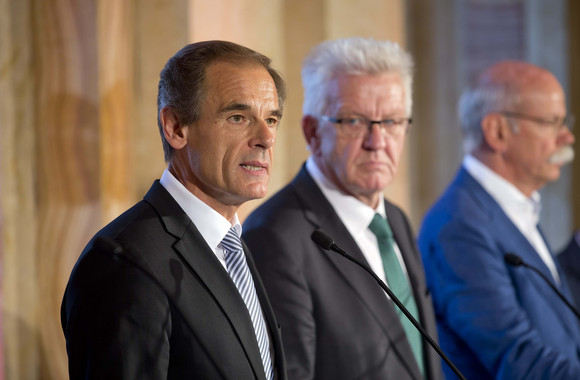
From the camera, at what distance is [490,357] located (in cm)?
278

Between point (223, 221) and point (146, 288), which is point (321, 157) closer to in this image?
point (223, 221)

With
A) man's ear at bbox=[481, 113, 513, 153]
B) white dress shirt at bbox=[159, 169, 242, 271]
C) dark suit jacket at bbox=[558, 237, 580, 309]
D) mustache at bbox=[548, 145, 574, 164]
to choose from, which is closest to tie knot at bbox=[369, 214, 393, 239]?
white dress shirt at bbox=[159, 169, 242, 271]

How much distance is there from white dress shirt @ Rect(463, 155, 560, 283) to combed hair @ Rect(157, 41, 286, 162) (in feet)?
5.76

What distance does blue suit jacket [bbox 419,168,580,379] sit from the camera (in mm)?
2734

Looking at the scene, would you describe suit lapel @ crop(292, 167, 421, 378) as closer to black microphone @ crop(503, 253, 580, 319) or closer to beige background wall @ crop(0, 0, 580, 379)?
black microphone @ crop(503, 253, 580, 319)

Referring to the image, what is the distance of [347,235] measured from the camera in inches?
97.3

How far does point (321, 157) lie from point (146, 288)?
1.23 meters

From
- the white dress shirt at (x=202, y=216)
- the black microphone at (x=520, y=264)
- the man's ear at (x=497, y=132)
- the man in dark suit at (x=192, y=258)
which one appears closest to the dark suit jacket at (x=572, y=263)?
the man's ear at (x=497, y=132)

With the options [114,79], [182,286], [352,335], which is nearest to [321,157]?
[352,335]

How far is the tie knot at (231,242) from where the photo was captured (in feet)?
6.02

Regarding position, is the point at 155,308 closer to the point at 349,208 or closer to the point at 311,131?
the point at 349,208

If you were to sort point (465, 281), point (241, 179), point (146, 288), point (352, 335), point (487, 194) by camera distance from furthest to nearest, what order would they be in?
point (487, 194) → point (465, 281) → point (352, 335) → point (241, 179) → point (146, 288)

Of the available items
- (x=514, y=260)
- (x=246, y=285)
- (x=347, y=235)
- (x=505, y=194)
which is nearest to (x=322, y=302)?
(x=347, y=235)

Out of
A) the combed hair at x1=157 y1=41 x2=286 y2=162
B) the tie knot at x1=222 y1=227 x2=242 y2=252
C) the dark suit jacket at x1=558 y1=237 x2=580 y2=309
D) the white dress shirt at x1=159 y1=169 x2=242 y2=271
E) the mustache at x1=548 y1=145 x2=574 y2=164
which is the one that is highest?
the combed hair at x1=157 y1=41 x2=286 y2=162
